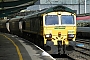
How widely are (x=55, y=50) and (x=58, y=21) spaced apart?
6.02 feet

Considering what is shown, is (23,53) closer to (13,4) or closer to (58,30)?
(58,30)

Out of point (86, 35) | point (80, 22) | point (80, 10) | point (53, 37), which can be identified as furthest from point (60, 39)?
point (80, 10)

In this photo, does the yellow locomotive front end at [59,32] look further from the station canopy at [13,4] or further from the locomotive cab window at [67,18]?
the station canopy at [13,4]

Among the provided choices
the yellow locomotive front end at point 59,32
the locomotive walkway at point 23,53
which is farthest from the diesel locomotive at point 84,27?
the yellow locomotive front end at point 59,32

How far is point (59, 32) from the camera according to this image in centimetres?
1711

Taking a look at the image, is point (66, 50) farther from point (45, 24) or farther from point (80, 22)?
point (80, 22)

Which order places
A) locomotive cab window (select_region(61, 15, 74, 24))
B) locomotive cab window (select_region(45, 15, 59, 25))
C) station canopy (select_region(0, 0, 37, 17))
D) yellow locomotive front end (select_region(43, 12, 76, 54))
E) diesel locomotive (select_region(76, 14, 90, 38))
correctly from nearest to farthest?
1. yellow locomotive front end (select_region(43, 12, 76, 54))
2. locomotive cab window (select_region(45, 15, 59, 25))
3. locomotive cab window (select_region(61, 15, 74, 24))
4. diesel locomotive (select_region(76, 14, 90, 38))
5. station canopy (select_region(0, 0, 37, 17))

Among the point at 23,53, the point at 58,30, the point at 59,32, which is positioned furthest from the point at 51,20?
the point at 23,53

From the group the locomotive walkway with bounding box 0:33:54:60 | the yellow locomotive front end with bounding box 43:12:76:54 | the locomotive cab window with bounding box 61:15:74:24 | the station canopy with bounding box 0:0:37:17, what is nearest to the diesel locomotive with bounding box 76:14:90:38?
the station canopy with bounding box 0:0:37:17

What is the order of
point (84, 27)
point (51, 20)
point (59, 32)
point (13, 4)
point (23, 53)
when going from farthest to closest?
point (13, 4) < point (84, 27) < point (51, 20) < point (59, 32) < point (23, 53)

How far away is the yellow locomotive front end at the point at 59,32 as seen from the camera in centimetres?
1700

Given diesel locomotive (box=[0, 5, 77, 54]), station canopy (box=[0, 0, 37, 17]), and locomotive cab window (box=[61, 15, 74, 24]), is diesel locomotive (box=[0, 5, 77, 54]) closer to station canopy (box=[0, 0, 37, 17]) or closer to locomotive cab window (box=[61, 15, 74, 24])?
locomotive cab window (box=[61, 15, 74, 24])

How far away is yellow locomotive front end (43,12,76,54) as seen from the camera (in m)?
17.0

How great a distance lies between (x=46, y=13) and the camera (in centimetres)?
1733
